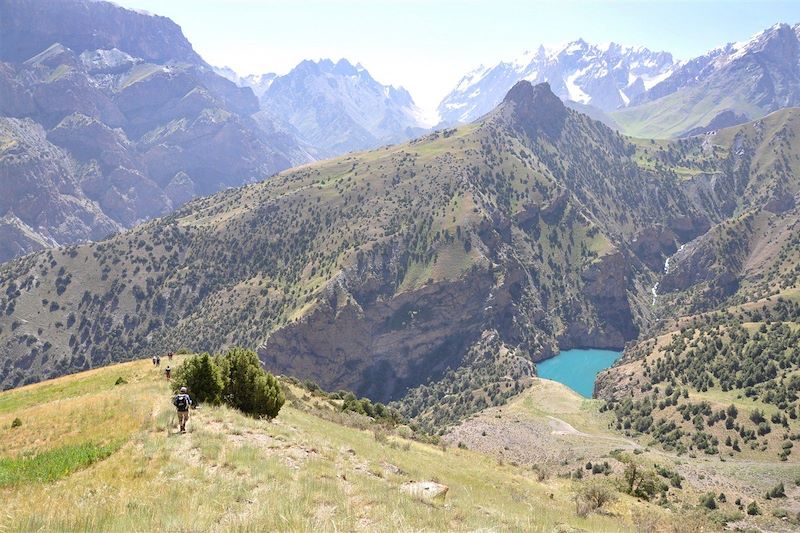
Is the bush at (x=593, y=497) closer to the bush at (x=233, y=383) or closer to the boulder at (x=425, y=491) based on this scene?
the boulder at (x=425, y=491)

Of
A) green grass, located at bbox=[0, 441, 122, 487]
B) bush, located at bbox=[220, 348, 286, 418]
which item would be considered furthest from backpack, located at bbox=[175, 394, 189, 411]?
bush, located at bbox=[220, 348, 286, 418]

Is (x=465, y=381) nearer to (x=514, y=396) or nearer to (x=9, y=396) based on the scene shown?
(x=514, y=396)

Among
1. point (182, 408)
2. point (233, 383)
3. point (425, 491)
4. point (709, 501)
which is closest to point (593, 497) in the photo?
point (425, 491)

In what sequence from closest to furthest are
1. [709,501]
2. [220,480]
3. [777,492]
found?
[220,480] < [709,501] < [777,492]

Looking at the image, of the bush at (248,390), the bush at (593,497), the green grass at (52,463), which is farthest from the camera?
the bush at (248,390)

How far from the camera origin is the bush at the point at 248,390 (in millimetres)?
35625

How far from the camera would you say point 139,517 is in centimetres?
1134

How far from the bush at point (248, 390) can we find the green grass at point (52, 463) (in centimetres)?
1305

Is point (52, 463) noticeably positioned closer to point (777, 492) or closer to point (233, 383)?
point (233, 383)

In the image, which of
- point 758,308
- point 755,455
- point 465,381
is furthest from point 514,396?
point 758,308

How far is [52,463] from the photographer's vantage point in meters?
20.2

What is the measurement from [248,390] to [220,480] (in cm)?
2016

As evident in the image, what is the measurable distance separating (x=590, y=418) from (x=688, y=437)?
Result: 2668 cm

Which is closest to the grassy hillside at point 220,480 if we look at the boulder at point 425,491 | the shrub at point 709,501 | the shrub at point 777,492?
the boulder at point 425,491
